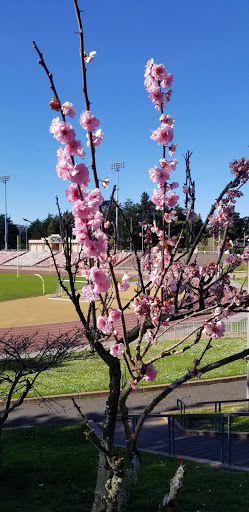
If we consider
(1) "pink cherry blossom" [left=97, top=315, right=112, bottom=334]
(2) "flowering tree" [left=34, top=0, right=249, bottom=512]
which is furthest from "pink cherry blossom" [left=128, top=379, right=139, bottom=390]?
(1) "pink cherry blossom" [left=97, top=315, right=112, bottom=334]

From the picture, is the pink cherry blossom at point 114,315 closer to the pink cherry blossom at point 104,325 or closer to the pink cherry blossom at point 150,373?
the pink cherry blossom at point 104,325

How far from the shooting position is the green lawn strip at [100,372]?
49.9 ft

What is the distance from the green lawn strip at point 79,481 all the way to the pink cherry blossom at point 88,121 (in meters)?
5.64

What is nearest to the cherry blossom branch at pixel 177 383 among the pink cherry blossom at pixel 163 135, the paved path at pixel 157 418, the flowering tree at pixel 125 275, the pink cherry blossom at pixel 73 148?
the flowering tree at pixel 125 275

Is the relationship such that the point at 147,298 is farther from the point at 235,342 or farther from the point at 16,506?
the point at 235,342

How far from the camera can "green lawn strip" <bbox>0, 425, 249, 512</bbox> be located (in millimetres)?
7148

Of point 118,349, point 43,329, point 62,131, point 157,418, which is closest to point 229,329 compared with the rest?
point 43,329

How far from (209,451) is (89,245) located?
26.0 ft

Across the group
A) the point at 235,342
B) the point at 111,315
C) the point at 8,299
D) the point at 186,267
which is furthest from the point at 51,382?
the point at 8,299

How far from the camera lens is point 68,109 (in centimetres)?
320

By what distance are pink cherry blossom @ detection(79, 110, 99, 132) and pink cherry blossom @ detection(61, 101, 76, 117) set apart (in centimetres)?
8

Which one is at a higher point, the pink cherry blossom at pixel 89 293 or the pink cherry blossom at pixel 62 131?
the pink cherry blossom at pixel 62 131

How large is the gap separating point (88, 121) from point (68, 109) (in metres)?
0.17

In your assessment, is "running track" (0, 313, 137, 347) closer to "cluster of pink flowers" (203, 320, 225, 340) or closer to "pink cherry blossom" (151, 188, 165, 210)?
"cluster of pink flowers" (203, 320, 225, 340)
